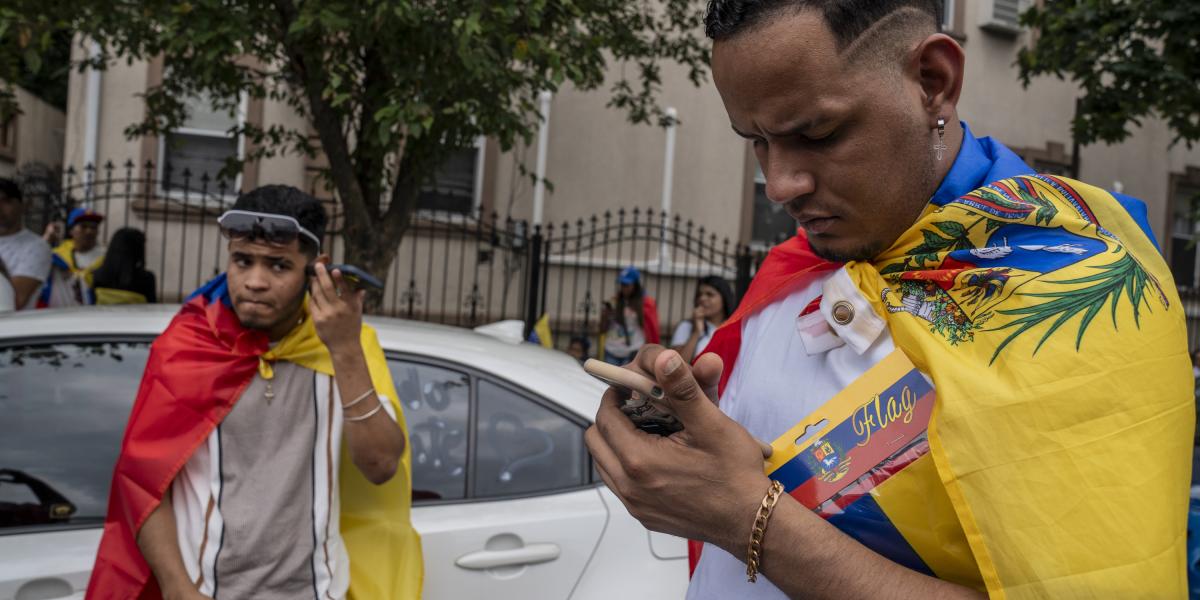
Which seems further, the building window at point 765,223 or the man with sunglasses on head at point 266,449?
the building window at point 765,223

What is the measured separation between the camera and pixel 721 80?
1270 millimetres

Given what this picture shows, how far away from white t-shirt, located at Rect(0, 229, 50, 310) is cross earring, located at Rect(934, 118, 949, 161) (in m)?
5.88

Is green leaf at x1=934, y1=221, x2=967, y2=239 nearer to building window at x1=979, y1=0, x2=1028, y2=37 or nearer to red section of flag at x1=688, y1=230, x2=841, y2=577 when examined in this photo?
red section of flag at x1=688, y1=230, x2=841, y2=577

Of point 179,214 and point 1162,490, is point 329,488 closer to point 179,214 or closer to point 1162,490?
point 1162,490

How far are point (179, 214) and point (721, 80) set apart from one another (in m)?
9.60

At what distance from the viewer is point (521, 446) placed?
3.19 meters

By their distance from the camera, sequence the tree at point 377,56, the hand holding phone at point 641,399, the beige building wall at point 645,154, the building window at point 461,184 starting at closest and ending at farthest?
the hand holding phone at point 641,399
the tree at point 377,56
the beige building wall at point 645,154
the building window at point 461,184

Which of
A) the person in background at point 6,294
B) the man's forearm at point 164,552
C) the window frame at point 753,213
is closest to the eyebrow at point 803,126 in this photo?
the man's forearm at point 164,552

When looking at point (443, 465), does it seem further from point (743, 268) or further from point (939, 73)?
point (743, 268)

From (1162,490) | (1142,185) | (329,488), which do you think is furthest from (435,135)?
(1142,185)

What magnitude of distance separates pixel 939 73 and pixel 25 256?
5988mm

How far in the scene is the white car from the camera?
2816mm

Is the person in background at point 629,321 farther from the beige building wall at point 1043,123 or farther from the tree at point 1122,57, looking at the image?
the beige building wall at point 1043,123

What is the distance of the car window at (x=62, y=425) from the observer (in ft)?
9.22
